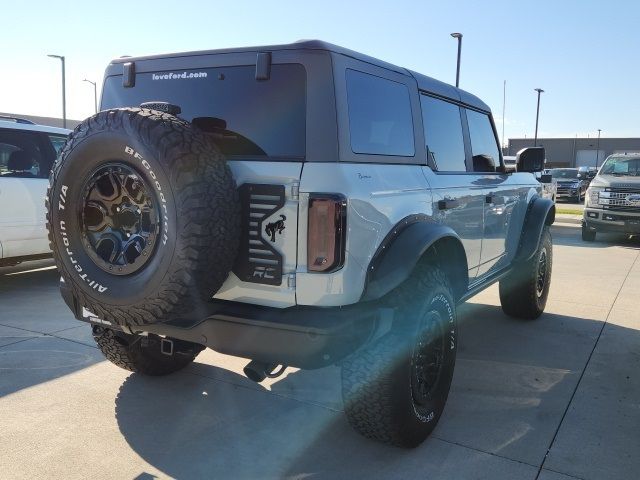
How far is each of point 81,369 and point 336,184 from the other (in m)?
2.61

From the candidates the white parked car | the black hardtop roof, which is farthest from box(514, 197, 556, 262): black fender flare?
the white parked car

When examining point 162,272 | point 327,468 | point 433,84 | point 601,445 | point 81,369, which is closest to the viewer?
point 162,272

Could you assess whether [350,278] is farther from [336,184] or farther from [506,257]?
[506,257]

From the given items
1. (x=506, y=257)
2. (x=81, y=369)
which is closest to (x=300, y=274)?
(x=81, y=369)

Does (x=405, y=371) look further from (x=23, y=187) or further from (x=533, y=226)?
(x=23, y=187)

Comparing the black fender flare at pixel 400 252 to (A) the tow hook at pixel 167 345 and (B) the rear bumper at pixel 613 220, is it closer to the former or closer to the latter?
(A) the tow hook at pixel 167 345

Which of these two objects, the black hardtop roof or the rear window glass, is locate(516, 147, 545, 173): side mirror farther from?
the rear window glass

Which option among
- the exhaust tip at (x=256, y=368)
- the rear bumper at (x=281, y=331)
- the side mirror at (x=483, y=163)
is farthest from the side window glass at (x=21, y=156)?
the side mirror at (x=483, y=163)

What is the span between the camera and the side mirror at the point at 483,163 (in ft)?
14.5

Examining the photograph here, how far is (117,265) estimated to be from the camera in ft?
8.41

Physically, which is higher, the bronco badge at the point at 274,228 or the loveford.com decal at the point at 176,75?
the loveford.com decal at the point at 176,75

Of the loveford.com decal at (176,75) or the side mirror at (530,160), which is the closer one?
the loveford.com decal at (176,75)

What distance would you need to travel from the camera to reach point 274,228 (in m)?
2.55

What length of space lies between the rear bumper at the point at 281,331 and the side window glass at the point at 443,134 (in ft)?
4.43
